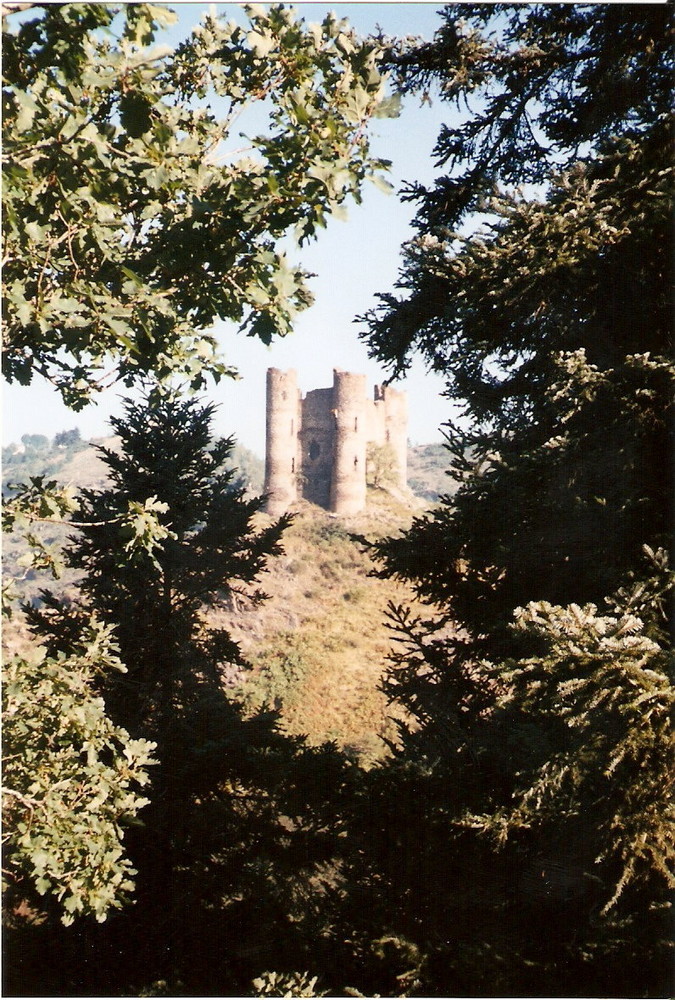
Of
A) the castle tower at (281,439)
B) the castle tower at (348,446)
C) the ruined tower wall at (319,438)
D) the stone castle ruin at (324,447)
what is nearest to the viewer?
the castle tower at (281,439)

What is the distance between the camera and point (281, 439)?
38156 millimetres

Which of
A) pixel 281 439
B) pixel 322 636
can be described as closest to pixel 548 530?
pixel 322 636

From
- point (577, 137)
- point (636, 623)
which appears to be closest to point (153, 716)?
point (636, 623)

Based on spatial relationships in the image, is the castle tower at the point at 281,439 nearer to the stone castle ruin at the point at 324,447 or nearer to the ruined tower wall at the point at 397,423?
the stone castle ruin at the point at 324,447

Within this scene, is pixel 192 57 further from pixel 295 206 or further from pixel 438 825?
pixel 438 825

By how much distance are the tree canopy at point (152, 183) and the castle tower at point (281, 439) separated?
32.6 meters

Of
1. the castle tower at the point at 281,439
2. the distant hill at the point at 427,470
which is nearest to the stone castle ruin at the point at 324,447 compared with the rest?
the castle tower at the point at 281,439

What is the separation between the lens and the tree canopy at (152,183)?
3271 millimetres

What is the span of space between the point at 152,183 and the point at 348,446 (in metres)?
36.3

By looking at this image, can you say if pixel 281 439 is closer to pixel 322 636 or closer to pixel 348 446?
pixel 348 446

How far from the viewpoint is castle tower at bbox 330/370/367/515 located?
39.2 meters

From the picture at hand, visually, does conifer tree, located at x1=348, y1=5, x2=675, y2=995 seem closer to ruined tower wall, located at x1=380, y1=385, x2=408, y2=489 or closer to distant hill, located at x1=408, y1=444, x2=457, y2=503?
ruined tower wall, located at x1=380, y1=385, x2=408, y2=489

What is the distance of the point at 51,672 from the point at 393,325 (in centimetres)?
516

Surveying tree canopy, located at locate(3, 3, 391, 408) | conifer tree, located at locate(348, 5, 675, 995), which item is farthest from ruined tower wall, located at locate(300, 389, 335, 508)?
tree canopy, located at locate(3, 3, 391, 408)
